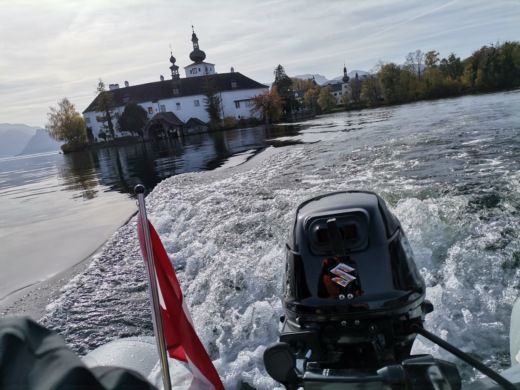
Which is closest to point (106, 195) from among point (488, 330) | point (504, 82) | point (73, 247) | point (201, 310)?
point (73, 247)

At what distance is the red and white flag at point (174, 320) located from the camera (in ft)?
7.74

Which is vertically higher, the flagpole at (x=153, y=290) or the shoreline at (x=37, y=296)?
the flagpole at (x=153, y=290)

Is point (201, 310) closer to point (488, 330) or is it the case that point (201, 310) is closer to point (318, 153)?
point (488, 330)

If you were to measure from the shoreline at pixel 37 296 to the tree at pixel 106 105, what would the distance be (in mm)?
72301

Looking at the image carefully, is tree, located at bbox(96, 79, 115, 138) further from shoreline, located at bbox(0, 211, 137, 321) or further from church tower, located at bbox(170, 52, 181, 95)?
shoreline, located at bbox(0, 211, 137, 321)

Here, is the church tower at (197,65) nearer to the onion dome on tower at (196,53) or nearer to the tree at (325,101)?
the onion dome on tower at (196,53)

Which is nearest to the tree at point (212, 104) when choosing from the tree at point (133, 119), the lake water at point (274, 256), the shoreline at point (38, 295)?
the tree at point (133, 119)

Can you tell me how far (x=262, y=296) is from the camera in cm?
463

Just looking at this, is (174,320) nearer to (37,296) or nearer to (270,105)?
(37,296)

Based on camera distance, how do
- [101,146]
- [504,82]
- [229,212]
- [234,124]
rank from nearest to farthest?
1. [229,212]
2. [504,82]
3. [101,146]
4. [234,124]

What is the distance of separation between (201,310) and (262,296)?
27.6 inches

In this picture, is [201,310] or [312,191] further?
[312,191]

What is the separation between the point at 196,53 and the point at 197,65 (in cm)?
338

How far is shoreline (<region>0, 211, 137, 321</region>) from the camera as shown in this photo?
5384 millimetres
